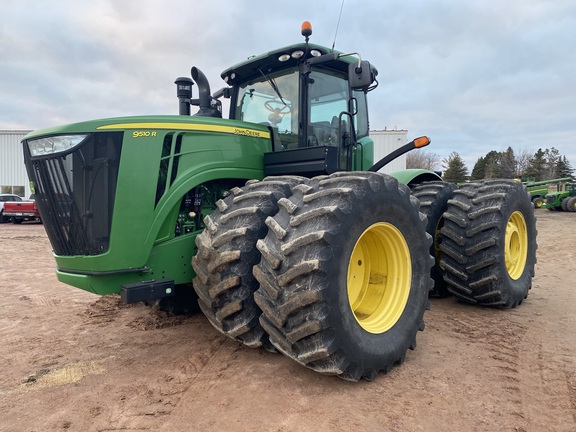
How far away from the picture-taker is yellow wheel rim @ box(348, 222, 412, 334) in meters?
3.54

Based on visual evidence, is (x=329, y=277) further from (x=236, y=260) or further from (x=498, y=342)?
(x=498, y=342)

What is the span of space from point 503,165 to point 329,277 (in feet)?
189

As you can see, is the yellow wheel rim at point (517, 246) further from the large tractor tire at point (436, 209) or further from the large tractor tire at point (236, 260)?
the large tractor tire at point (236, 260)

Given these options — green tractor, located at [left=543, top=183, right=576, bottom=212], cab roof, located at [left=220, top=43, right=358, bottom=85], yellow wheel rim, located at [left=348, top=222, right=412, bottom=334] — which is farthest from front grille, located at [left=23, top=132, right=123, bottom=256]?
green tractor, located at [left=543, top=183, right=576, bottom=212]

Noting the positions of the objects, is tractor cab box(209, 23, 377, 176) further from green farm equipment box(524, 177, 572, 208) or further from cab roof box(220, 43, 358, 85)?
green farm equipment box(524, 177, 572, 208)

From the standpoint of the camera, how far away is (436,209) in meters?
5.18

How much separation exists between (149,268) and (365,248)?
1786mm

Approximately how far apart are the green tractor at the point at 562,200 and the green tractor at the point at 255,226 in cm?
2223

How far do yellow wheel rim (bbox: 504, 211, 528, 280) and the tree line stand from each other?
4266 cm

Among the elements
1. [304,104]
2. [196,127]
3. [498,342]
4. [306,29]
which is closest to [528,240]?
[498,342]

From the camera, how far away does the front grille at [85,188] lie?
3178mm

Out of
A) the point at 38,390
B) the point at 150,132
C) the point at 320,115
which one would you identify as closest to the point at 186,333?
the point at 38,390

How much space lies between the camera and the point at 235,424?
2572mm

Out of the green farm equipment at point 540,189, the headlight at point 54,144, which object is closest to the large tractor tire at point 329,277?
the headlight at point 54,144
